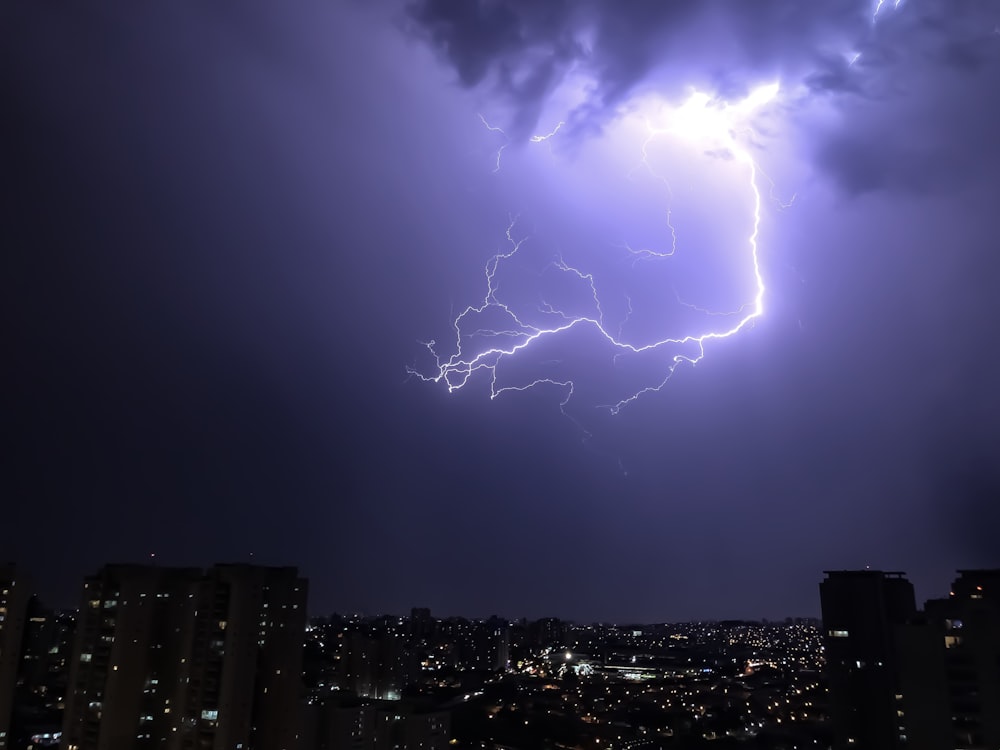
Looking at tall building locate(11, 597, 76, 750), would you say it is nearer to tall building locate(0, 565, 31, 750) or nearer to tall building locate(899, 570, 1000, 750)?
tall building locate(0, 565, 31, 750)

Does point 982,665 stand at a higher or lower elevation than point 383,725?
higher

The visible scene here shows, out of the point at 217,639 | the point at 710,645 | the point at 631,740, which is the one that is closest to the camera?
the point at 217,639

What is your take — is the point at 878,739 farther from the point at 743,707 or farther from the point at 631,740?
the point at 743,707

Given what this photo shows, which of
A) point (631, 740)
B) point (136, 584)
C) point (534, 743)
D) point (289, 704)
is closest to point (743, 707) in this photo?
point (631, 740)

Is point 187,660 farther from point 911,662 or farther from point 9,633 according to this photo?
point 911,662

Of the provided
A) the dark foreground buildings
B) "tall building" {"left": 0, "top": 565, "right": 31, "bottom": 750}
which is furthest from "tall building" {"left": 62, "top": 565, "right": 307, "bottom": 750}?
the dark foreground buildings
